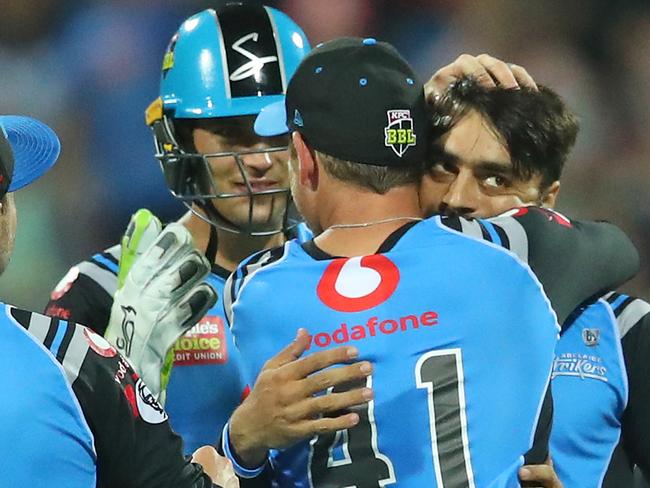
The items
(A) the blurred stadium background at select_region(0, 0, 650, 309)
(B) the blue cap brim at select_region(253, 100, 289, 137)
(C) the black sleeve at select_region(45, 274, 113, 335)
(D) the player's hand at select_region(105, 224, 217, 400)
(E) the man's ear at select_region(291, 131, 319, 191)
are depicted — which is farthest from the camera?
(A) the blurred stadium background at select_region(0, 0, 650, 309)

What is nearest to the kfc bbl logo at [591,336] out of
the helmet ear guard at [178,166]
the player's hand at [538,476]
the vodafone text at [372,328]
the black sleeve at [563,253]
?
the black sleeve at [563,253]

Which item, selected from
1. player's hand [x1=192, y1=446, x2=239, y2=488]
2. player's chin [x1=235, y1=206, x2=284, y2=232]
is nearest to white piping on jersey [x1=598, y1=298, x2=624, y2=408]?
player's hand [x1=192, y1=446, x2=239, y2=488]

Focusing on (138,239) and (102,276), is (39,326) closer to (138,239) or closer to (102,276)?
(138,239)

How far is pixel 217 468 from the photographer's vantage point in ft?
8.13

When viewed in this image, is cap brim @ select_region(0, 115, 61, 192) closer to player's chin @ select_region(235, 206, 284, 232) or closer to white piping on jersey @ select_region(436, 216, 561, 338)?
white piping on jersey @ select_region(436, 216, 561, 338)

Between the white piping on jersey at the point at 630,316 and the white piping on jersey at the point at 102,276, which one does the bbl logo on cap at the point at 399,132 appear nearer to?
the white piping on jersey at the point at 630,316

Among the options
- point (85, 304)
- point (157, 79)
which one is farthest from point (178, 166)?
point (157, 79)

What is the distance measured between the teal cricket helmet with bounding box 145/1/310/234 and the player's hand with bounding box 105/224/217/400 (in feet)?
1.48

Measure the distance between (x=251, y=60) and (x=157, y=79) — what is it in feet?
9.22

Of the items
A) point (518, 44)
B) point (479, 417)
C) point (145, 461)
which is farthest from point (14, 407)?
point (518, 44)

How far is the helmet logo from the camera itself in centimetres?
341

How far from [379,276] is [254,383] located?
13.1 inches

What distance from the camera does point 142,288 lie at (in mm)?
2832

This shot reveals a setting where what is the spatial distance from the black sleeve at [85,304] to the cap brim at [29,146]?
31.2 inches
